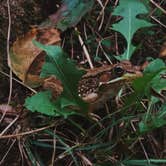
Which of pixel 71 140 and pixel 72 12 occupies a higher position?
pixel 72 12

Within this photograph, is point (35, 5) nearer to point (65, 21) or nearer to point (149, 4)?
point (65, 21)

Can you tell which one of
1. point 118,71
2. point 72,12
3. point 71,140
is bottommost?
point 71,140

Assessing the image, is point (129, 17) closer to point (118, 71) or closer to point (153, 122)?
point (118, 71)

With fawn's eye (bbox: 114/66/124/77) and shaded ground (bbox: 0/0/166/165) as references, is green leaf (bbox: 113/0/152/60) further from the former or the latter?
shaded ground (bbox: 0/0/166/165)

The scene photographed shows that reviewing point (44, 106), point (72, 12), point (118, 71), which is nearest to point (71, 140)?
point (44, 106)

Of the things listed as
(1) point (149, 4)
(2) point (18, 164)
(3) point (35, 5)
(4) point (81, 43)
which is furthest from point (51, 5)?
(2) point (18, 164)

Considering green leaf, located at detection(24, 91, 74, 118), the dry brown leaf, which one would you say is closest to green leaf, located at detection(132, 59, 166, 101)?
green leaf, located at detection(24, 91, 74, 118)
